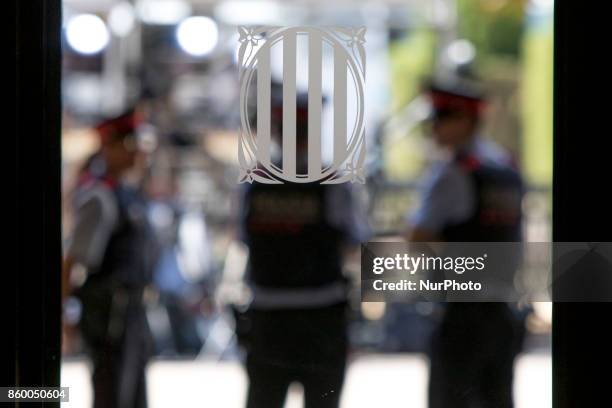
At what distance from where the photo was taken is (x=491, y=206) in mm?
3377

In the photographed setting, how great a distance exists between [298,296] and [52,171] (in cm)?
94

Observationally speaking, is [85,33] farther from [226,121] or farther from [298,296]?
[298,296]

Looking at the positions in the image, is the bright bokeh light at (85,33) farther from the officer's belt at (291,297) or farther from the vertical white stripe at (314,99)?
the officer's belt at (291,297)

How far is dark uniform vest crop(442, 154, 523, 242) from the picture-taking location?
10.9ft

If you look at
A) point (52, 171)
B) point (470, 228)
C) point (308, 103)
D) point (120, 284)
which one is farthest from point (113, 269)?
point (470, 228)

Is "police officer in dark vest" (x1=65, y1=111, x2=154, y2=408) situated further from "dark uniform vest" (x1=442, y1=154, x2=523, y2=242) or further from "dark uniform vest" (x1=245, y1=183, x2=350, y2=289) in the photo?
Answer: "dark uniform vest" (x1=442, y1=154, x2=523, y2=242)

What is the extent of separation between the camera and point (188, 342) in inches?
126

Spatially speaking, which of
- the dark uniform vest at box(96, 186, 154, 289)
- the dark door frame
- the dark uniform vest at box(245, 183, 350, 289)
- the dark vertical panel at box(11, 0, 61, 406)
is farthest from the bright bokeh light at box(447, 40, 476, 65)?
the dark vertical panel at box(11, 0, 61, 406)

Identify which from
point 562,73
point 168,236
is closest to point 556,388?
point 562,73

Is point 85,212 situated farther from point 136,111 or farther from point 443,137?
point 443,137

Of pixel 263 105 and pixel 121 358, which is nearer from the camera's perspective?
pixel 263 105

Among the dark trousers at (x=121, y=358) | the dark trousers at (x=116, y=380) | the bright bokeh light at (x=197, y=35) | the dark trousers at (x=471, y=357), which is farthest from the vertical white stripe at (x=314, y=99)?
the dark trousers at (x=116, y=380)

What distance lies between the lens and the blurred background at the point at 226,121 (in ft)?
10.5

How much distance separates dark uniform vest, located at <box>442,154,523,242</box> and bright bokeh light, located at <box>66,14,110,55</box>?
1260 millimetres
